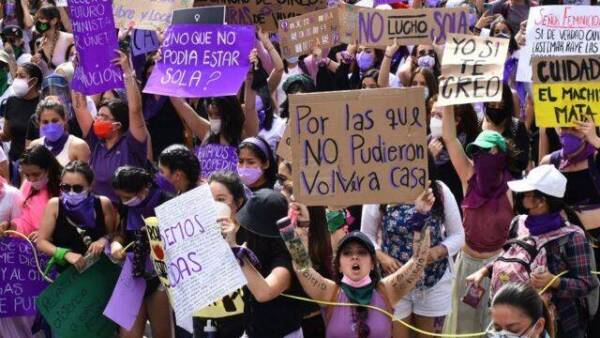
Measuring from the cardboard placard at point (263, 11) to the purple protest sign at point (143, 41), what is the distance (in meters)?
0.76

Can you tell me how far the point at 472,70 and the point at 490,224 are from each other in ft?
3.74

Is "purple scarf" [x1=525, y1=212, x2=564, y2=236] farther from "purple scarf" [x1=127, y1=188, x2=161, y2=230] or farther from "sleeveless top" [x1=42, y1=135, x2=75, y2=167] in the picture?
"sleeveless top" [x1=42, y1=135, x2=75, y2=167]

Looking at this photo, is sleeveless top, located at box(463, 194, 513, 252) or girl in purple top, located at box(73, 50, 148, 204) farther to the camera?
girl in purple top, located at box(73, 50, 148, 204)

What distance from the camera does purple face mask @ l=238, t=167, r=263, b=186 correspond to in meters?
8.60

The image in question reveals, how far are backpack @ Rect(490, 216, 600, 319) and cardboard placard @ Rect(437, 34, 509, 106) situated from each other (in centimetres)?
141

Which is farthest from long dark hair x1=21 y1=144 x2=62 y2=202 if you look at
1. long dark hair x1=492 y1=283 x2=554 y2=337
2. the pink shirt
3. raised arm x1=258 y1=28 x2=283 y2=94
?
long dark hair x1=492 y1=283 x2=554 y2=337

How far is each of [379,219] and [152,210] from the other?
142 cm

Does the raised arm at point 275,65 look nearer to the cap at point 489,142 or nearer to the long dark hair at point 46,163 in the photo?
the long dark hair at point 46,163

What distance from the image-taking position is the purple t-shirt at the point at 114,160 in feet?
30.3

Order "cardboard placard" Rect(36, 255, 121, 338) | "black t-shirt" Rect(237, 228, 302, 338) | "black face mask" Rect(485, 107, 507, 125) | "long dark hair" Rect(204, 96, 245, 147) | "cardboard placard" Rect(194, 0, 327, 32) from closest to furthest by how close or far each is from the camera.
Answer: "black t-shirt" Rect(237, 228, 302, 338) → "cardboard placard" Rect(36, 255, 121, 338) → "black face mask" Rect(485, 107, 507, 125) → "long dark hair" Rect(204, 96, 245, 147) → "cardboard placard" Rect(194, 0, 327, 32)

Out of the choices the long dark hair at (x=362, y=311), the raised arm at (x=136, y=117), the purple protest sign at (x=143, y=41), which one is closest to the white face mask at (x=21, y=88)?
the purple protest sign at (x=143, y=41)

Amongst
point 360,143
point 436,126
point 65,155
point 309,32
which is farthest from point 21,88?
point 360,143

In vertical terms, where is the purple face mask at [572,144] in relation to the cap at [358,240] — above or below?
below

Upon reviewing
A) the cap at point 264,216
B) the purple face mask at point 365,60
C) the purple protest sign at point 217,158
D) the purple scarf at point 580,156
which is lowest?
the purple face mask at point 365,60
